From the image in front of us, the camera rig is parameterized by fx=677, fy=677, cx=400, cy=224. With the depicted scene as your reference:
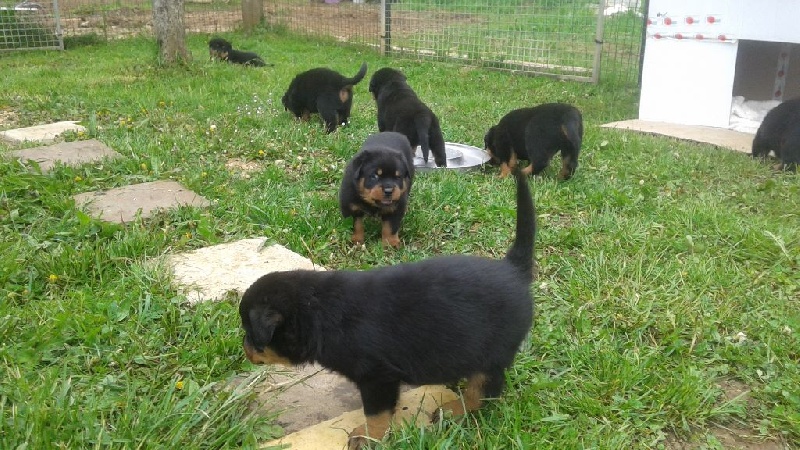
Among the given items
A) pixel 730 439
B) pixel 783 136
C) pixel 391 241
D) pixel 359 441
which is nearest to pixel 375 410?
pixel 359 441

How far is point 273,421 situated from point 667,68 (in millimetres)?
6581

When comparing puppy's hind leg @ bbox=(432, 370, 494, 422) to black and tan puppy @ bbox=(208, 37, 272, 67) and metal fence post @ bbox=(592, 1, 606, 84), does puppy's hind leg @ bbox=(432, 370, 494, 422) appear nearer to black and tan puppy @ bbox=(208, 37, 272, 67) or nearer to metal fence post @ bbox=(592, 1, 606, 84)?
metal fence post @ bbox=(592, 1, 606, 84)

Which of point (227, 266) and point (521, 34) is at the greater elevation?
point (521, 34)

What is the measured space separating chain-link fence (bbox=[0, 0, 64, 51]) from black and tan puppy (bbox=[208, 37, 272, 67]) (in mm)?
2915

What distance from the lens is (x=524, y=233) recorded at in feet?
8.49

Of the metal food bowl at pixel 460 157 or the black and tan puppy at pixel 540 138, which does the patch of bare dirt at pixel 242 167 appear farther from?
the black and tan puppy at pixel 540 138

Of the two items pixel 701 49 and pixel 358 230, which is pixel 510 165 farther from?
pixel 701 49

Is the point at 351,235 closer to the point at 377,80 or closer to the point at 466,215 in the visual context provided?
the point at 466,215

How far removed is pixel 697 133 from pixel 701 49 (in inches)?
39.1

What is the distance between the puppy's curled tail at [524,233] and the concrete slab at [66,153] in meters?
3.38

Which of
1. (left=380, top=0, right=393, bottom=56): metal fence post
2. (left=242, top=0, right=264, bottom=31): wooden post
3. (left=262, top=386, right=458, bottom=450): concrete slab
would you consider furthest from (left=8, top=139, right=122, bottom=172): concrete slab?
(left=242, top=0, right=264, bottom=31): wooden post

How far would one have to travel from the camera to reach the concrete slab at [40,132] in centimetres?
550

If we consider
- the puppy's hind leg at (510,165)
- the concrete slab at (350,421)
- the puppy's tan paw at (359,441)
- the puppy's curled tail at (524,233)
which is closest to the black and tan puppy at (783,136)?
the puppy's hind leg at (510,165)

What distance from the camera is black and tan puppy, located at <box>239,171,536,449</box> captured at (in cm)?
227
